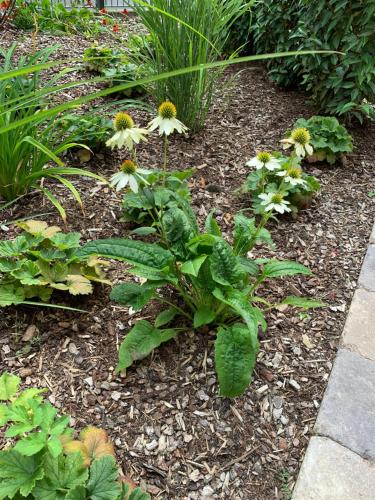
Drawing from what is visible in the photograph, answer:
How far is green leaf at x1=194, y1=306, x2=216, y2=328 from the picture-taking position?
5.01ft

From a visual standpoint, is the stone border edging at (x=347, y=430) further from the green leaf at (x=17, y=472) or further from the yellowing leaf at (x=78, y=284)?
the yellowing leaf at (x=78, y=284)

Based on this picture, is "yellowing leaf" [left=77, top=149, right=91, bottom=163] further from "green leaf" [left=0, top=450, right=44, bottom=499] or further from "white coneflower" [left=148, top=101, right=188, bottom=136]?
"green leaf" [left=0, top=450, right=44, bottom=499]

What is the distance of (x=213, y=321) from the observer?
1.66 metres

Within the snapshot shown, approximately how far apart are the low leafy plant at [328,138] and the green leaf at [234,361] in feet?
5.34

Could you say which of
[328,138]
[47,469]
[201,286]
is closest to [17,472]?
[47,469]

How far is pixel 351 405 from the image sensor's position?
5.03ft

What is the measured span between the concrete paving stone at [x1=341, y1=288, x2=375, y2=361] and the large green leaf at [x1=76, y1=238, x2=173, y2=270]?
0.82m

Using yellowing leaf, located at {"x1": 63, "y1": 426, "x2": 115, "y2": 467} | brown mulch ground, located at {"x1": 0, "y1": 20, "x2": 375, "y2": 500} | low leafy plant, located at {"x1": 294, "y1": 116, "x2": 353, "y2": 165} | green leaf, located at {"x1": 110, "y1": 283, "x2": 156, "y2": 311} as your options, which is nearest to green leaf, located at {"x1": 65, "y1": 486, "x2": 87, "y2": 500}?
yellowing leaf, located at {"x1": 63, "y1": 426, "x2": 115, "y2": 467}

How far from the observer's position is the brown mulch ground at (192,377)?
1351 mm

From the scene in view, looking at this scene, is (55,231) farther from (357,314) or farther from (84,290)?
(357,314)

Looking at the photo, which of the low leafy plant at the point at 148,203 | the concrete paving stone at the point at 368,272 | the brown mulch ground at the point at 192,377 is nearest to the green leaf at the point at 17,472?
the brown mulch ground at the point at 192,377

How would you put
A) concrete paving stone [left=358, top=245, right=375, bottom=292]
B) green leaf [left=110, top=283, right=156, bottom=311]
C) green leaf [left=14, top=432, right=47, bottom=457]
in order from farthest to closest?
concrete paving stone [left=358, top=245, right=375, bottom=292] < green leaf [left=110, top=283, right=156, bottom=311] < green leaf [left=14, top=432, right=47, bottom=457]

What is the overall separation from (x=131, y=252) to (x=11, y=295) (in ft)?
1.54

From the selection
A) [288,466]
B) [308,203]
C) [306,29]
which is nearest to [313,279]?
[308,203]
